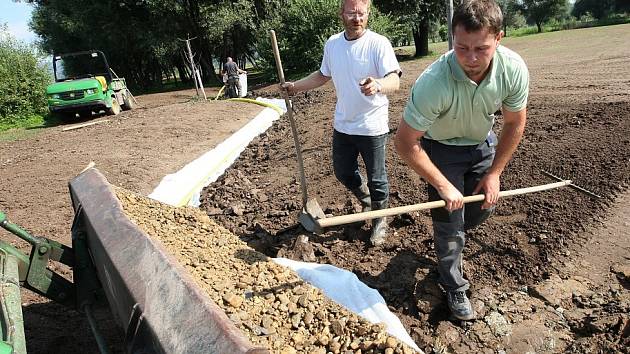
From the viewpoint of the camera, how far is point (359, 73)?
3273 mm

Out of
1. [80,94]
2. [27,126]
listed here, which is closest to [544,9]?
[80,94]

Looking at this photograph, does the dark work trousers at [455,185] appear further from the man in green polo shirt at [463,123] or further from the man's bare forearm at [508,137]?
the man's bare forearm at [508,137]

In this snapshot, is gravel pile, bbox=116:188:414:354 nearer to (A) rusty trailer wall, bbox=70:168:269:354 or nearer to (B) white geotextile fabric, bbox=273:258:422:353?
(B) white geotextile fabric, bbox=273:258:422:353

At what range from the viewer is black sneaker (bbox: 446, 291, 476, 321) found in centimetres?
266

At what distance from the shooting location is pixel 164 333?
1645 millimetres

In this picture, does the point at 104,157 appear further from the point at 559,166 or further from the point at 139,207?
the point at 559,166

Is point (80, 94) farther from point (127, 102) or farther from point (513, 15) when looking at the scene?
point (513, 15)

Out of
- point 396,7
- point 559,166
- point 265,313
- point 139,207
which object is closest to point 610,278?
point 559,166

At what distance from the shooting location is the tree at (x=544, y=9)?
2295 inches

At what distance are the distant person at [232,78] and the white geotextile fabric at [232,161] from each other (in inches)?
211

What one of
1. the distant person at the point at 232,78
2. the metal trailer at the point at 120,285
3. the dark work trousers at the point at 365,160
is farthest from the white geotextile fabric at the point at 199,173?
the distant person at the point at 232,78

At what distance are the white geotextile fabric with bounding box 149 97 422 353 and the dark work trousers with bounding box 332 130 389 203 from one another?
32.6 inches

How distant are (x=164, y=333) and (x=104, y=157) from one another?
19.5ft

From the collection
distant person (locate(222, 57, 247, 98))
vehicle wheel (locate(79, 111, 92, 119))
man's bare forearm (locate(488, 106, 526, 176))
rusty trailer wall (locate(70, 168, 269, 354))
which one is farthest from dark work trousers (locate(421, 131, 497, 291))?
vehicle wheel (locate(79, 111, 92, 119))
